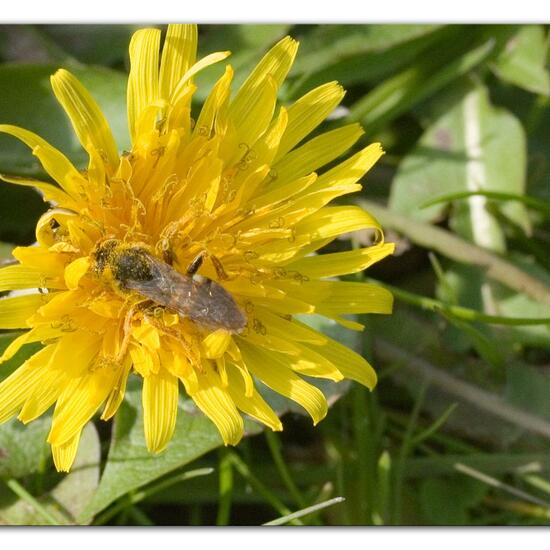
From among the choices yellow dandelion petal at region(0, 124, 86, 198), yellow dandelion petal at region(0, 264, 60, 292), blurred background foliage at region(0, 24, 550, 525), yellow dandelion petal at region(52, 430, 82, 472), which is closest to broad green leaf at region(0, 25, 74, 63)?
blurred background foliage at region(0, 24, 550, 525)

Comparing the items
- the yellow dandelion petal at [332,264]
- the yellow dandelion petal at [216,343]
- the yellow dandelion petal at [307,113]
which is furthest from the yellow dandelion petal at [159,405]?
the yellow dandelion petal at [307,113]

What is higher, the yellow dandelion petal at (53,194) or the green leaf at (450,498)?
the yellow dandelion petal at (53,194)

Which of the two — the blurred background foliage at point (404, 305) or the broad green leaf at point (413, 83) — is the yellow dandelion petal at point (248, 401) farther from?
the broad green leaf at point (413, 83)

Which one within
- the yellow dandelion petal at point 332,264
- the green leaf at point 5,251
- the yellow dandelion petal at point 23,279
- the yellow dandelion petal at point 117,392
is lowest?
the yellow dandelion petal at point 117,392

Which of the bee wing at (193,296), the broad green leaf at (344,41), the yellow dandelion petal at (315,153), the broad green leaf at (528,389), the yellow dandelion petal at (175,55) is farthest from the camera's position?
the broad green leaf at (528,389)

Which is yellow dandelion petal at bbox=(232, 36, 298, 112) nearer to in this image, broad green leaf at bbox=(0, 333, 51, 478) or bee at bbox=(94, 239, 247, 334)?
bee at bbox=(94, 239, 247, 334)

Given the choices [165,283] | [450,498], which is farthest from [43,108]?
[450,498]

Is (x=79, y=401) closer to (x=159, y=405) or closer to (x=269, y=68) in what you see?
(x=159, y=405)
